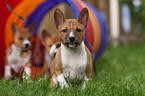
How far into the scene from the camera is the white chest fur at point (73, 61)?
2.30m

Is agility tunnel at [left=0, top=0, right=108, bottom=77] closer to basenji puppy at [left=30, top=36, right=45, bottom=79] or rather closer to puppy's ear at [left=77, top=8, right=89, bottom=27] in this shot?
basenji puppy at [left=30, top=36, right=45, bottom=79]

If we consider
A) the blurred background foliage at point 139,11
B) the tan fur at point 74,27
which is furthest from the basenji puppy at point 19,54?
the blurred background foliage at point 139,11

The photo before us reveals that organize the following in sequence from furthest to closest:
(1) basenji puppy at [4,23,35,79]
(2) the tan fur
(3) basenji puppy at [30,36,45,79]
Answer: (3) basenji puppy at [30,36,45,79] < (1) basenji puppy at [4,23,35,79] < (2) the tan fur

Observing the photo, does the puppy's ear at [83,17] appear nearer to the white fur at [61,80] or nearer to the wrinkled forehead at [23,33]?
the white fur at [61,80]

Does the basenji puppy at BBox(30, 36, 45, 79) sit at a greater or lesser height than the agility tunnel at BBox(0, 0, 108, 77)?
lesser

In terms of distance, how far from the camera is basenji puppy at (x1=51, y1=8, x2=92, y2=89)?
7.34 ft

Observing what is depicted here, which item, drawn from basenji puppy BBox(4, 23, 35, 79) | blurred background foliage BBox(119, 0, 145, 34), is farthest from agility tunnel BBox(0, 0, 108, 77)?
blurred background foliage BBox(119, 0, 145, 34)

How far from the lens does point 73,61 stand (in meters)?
2.29

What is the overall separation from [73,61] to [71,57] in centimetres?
6

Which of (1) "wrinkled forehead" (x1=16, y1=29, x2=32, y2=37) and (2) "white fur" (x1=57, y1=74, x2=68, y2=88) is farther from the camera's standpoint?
(1) "wrinkled forehead" (x1=16, y1=29, x2=32, y2=37)

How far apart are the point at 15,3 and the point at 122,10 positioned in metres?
11.4

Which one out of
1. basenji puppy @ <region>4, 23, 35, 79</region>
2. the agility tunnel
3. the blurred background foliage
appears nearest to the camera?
basenji puppy @ <region>4, 23, 35, 79</region>

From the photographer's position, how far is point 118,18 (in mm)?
13375

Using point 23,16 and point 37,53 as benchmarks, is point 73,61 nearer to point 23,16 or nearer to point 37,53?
point 37,53
